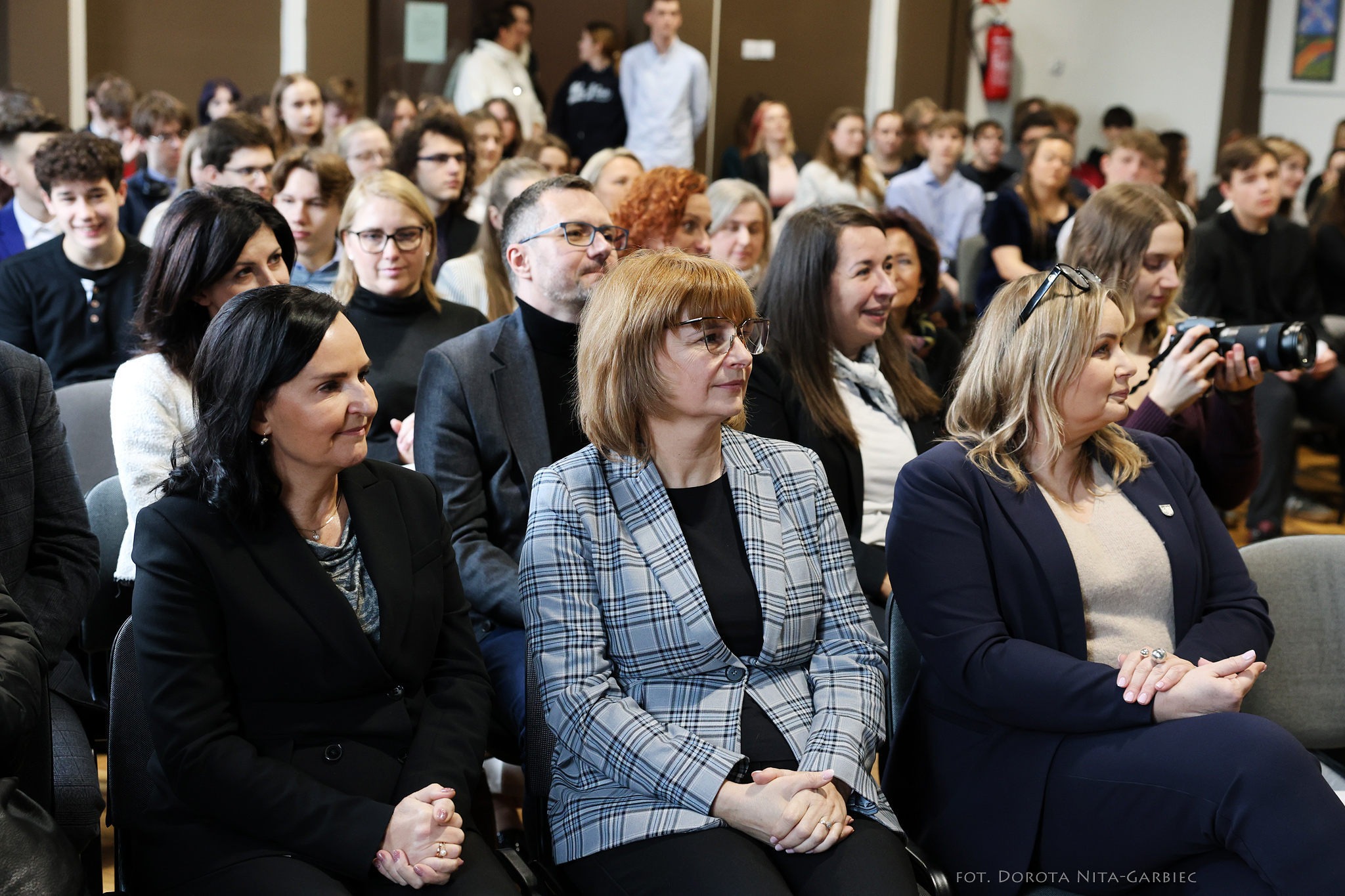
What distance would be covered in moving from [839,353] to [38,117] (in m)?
3.20

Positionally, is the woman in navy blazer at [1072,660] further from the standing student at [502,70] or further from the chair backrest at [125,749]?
the standing student at [502,70]

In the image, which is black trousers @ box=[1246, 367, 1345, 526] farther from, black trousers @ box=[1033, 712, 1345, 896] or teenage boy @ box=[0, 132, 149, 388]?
teenage boy @ box=[0, 132, 149, 388]

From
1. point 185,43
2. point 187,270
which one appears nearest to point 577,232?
point 187,270

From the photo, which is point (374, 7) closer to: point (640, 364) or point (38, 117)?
point (38, 117)

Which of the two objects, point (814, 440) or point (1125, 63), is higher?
point (1125, 63)

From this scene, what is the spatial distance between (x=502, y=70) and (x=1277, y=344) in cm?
643

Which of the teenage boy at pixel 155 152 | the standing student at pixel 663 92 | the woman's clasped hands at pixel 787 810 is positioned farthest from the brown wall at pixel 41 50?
the woman's clasped hands at pixel 787 810

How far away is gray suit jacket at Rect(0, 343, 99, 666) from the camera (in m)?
1.82

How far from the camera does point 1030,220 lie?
206 inches

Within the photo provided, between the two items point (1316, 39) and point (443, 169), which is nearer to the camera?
point (443, 169)

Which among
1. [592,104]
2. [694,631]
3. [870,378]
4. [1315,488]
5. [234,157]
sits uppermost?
[592,104]

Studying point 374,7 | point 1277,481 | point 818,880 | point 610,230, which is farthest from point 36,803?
point 374,7

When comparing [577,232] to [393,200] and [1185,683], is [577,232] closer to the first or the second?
[393,200]

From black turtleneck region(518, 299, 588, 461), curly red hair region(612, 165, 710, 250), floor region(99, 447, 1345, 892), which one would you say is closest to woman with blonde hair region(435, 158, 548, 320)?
curly red hair region(612, 165, 710, 250)
